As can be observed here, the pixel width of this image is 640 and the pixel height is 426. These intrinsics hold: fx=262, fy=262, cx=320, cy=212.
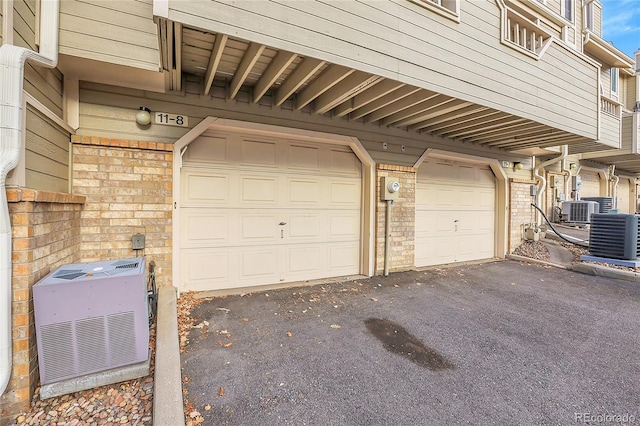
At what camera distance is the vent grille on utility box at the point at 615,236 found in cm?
481

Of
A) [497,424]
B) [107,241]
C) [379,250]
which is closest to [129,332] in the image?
[107,241]

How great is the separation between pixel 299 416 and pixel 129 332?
134 centimetres

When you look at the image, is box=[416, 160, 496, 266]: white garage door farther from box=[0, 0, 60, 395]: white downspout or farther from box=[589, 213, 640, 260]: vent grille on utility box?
box=[0, 0, 60, 395]: white downspout

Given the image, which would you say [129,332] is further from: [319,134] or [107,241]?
[319,134]

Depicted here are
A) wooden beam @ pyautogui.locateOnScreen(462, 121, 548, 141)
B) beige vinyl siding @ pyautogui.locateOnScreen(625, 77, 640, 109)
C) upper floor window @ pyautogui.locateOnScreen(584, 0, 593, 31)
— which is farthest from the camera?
beige vinyl siding @ pyautogui.locateOnScreen(625, 77, 640, 109)

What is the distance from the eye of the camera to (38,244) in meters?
1.83

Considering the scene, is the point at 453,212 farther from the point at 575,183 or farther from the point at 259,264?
the point at 575,183

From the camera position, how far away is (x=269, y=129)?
12.5ft

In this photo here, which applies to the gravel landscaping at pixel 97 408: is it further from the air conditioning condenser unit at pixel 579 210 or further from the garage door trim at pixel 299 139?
the air conditioning condenser unit at pixel 579 210

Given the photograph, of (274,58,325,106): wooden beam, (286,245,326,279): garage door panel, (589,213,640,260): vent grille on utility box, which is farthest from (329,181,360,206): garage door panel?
(589,213,640,260): vent grille on utility box

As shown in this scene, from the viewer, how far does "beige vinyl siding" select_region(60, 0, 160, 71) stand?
7.39 feet

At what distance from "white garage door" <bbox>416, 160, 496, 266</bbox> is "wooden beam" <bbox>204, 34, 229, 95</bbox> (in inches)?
161

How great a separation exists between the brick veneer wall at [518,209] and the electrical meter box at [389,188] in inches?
148

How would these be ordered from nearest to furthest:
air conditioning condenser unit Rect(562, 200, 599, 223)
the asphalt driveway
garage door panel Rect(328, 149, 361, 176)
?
Result: the asphalt driveway → garage door panel Rect(328, 149, 361, 176) → air conditioning condenser unit Rect(562, 200, 599, 223)
